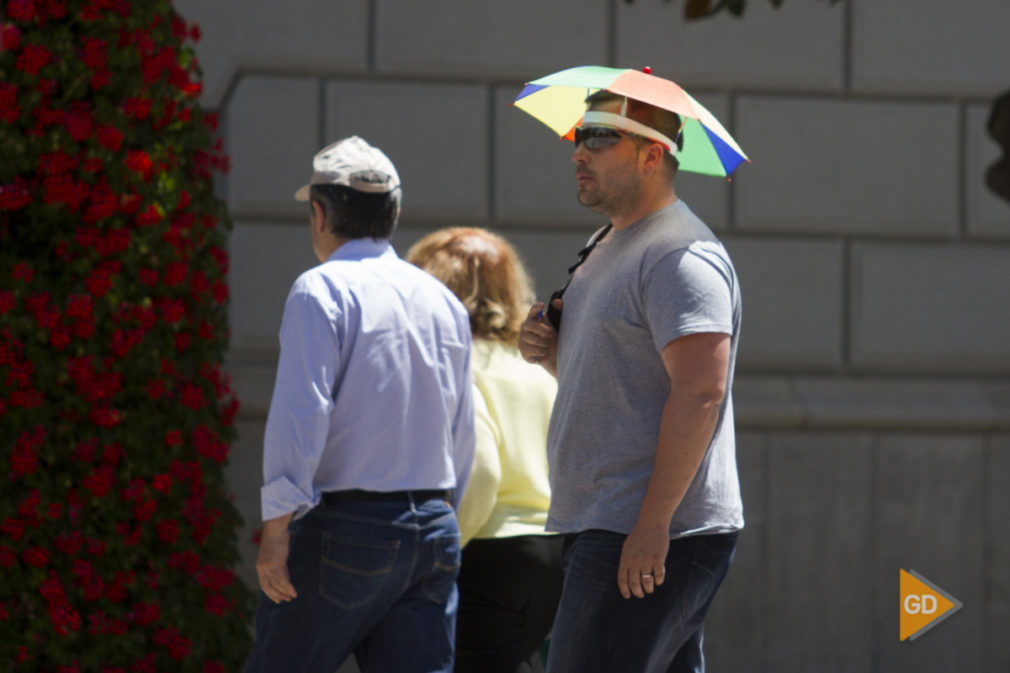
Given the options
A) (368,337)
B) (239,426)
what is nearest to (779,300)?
(239,426)

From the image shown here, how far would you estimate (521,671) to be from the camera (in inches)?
137

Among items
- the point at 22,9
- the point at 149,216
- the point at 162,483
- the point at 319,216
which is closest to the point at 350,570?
the point at 319,216

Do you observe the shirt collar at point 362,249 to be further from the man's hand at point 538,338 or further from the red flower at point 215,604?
the red flower at point 215,604

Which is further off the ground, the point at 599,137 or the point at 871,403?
the point at 599,137

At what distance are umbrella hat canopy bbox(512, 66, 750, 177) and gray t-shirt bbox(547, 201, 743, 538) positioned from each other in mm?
252

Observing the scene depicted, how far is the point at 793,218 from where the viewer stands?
19.8ft

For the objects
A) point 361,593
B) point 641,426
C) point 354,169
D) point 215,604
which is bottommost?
point 215,604

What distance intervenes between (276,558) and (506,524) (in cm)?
71

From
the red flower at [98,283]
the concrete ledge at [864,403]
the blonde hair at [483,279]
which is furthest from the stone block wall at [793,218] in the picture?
the blonde hair at [483,279]

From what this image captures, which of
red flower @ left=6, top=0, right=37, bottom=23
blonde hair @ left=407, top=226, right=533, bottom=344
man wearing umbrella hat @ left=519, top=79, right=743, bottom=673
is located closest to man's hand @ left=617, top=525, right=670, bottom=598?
man wearing umbrella hat @ left=519, top=79, right=743, bottom=673

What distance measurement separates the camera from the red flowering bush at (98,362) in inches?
177

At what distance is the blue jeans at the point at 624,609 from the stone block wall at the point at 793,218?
3156 mm

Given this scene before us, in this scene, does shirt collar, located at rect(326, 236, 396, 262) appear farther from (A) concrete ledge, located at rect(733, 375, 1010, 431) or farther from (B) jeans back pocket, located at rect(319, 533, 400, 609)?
(A) concrete ledge, located at rect(733, 375, 1010, 431)

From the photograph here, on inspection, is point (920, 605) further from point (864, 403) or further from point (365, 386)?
point (365, 386)
